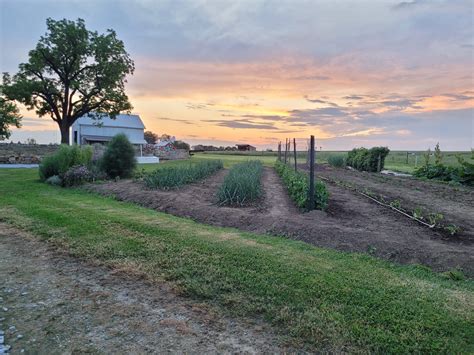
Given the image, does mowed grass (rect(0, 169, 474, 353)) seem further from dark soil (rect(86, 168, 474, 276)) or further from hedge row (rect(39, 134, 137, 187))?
hedge row (rect(39, 134, 137, 187))

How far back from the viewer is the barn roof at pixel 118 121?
3669cm

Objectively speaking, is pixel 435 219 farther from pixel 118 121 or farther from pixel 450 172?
pixel 118 121

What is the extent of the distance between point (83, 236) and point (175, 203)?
8.62 ft

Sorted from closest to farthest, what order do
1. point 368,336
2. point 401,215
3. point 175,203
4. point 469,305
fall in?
point 368,336 → point 469,305 → point 401,215 → point 175,203

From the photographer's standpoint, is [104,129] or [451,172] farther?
[104,129]

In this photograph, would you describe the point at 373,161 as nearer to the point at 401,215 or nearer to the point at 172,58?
the point at 172,58

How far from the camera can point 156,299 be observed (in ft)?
10.6

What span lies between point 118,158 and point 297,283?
10.5 m

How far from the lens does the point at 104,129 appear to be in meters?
36.6

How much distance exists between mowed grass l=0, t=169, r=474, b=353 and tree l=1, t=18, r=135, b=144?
77.8ft

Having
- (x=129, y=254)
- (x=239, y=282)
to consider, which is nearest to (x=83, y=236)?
(x=129, y=254)

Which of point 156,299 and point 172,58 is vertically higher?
point 172,58

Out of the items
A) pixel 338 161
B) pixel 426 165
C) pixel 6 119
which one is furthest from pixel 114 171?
pixel 338 161

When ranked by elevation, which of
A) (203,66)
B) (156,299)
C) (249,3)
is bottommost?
(156,299)
